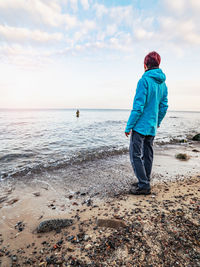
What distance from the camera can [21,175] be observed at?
5066 mm

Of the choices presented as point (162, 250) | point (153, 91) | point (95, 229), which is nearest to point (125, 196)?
point (95, 229)

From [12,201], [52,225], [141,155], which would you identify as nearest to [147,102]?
[141,155]

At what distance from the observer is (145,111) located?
3.20 meters

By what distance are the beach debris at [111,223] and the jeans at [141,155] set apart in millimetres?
1298

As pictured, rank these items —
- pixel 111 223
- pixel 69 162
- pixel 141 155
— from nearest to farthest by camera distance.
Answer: pixel 111 223, pixel 141 155, pixel 69 162

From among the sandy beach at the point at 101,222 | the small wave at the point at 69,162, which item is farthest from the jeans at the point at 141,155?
the small wave at the point at 69,162

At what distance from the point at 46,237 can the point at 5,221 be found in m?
1.10

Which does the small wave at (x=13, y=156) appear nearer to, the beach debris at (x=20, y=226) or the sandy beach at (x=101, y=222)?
the sandy beach at (x=101, y=222)

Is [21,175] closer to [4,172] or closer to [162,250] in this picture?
[4,172]

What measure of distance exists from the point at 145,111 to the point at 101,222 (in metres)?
2.36

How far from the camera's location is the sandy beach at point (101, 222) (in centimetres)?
178

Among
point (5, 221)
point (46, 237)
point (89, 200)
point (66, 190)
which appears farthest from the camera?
point (66, 190)

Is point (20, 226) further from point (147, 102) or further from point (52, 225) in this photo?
point (147, 102)

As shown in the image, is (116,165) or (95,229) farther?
(116,165)
